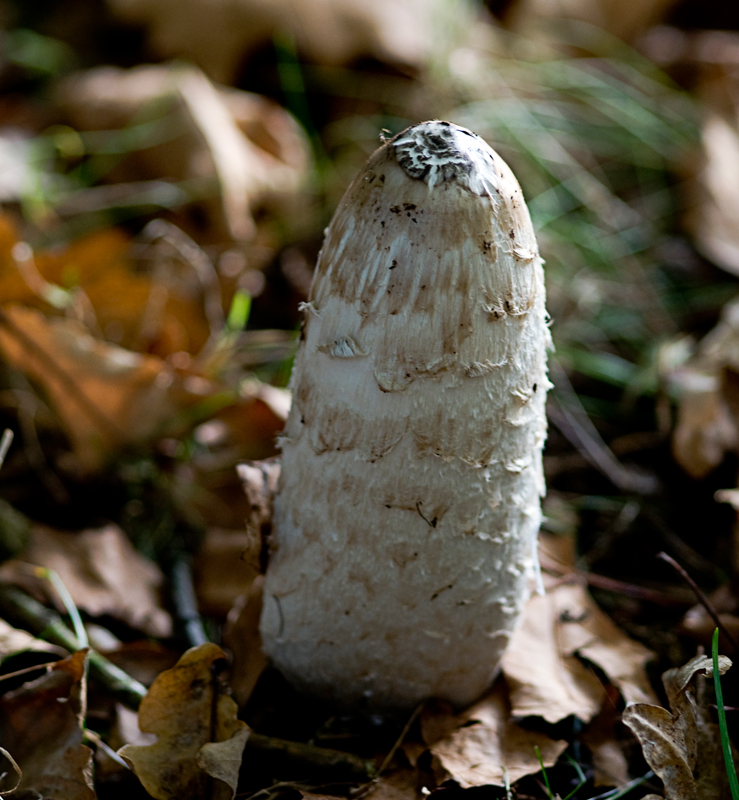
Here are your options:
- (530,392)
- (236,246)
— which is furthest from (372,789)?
(236,246)

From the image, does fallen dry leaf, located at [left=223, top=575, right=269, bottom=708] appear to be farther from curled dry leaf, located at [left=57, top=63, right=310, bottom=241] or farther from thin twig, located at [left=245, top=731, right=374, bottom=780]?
curled dry leaf, located at [left=57, top=63, right=310, bottom=241]

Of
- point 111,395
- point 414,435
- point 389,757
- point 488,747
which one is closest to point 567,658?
point 488,747

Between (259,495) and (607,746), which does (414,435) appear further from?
(607,746)

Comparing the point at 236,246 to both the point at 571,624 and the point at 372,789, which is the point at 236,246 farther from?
the point at 372,789

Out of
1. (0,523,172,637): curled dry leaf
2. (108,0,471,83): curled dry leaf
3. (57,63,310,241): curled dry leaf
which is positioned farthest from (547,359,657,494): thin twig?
(108,0,471,83): curled dry leaf

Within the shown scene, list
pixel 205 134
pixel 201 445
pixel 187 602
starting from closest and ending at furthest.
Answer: pixel 187 602 < pixel 201 445 < pixel 205 134
